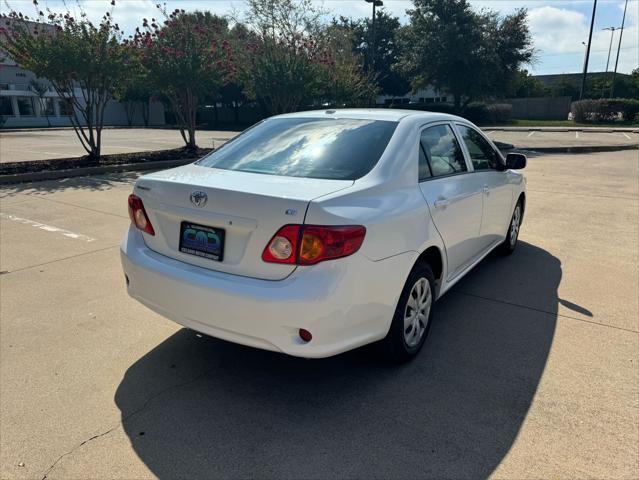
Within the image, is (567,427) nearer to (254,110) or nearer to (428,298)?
(428,298)

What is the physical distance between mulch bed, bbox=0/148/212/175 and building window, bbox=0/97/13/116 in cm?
3617

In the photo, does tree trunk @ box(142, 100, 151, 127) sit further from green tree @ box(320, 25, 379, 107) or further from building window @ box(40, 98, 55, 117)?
green tree @ box(320, 25, 379, 107)

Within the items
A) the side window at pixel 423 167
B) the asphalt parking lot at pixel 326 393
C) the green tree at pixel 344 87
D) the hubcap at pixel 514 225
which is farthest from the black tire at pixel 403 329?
the green tree at pixel 344 87

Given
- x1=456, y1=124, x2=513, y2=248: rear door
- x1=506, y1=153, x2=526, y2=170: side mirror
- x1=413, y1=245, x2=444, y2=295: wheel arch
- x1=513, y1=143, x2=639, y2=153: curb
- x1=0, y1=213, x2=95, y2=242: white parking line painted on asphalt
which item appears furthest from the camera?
x1=513, y1=143, x2=639, y2=153: curb

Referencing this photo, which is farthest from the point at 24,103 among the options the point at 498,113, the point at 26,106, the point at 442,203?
the point at 442,203

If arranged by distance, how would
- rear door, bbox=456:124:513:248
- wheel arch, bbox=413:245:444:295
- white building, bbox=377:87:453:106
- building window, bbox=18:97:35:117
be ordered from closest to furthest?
wheel arch, bbox=413:245:444:295
rear door, bbox=456:124:513:248
building window, bbox=18:97:35:117
white building, bbox=377:87:453:106

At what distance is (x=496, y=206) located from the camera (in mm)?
4695

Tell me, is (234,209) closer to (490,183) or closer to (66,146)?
(490,183)

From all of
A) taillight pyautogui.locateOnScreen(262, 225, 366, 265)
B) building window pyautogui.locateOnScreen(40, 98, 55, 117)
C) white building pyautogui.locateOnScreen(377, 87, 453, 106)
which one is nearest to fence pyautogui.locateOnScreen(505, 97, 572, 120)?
white building pyautogui.locateOnScreen(377, 87, 453, 106)

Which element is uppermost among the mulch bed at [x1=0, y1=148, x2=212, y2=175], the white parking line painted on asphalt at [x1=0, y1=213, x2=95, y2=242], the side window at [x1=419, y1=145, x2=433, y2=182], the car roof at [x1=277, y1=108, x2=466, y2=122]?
the car roof at [x1=277, y1=108, x2=466, y2=122]

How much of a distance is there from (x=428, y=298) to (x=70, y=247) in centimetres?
445

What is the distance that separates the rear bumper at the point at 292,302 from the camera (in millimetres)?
2496

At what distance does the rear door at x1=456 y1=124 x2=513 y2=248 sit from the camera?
172 inches

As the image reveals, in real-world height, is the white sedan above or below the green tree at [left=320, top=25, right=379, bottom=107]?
below
